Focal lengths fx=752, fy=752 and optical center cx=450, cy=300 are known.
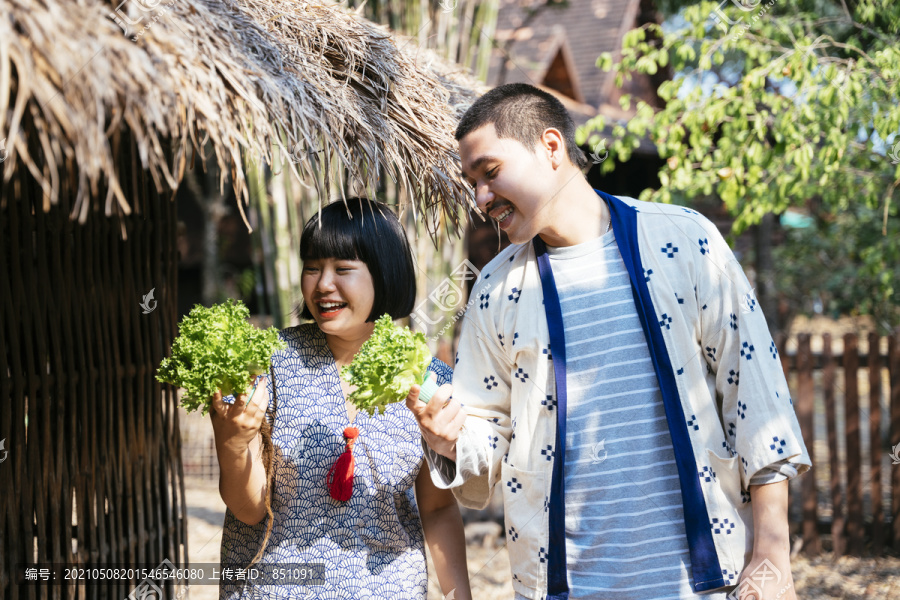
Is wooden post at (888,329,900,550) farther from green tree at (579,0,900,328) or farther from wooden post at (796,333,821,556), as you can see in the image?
green tree at (579,0,900,328)

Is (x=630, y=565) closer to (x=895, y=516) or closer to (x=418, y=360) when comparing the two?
(x=418, y=360)

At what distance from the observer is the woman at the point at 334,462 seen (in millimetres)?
2439

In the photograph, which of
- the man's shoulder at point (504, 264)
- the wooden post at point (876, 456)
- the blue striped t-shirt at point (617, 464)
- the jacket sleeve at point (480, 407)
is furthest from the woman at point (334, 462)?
the wooden post at point (876, 456)

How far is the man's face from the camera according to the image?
7.39 feet

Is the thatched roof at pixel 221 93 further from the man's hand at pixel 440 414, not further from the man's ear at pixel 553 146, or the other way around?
the man's hand at pixel 440 414

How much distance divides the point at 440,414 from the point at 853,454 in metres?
5.48

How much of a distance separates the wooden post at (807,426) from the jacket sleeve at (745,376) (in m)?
4.72

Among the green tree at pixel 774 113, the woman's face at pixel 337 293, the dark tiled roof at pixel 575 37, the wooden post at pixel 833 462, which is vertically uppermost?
the dark tiled roof at pixel 575 37

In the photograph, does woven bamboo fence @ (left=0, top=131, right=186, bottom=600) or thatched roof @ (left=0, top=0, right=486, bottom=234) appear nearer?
thatched roof @ (left=0, top=0, right=486, bottom=234)

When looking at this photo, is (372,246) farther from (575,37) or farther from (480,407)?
(575,37)

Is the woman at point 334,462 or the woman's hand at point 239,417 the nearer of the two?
the woman's hand at point 239,417

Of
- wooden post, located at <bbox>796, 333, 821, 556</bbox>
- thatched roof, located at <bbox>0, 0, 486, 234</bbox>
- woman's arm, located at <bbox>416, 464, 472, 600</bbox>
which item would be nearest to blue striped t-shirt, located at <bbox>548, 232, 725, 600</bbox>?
woman's arm, located at <bbox>416, 464, 472, 600</bbox>

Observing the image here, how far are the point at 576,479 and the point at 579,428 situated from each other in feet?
0.48

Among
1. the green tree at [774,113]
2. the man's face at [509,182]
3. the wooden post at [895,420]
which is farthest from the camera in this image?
the wooden post at [895,420]
